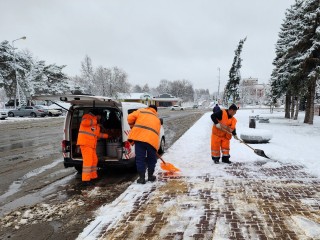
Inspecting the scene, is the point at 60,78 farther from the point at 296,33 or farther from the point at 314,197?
the point at 314,197

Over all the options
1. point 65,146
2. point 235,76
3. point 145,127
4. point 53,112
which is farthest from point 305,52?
point 53,112

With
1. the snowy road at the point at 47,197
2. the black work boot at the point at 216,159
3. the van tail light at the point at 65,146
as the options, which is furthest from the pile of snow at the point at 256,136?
the van tail light at the point at 65,146

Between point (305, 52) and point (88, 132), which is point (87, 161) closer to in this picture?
point (88, 132)

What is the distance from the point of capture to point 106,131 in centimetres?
730

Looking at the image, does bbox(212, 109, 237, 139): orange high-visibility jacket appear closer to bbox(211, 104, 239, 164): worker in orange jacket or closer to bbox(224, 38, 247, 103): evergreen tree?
bbox(211, 104, 239, 164): worker in orange jacket

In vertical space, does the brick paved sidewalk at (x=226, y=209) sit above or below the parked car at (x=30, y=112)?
above

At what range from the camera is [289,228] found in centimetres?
377

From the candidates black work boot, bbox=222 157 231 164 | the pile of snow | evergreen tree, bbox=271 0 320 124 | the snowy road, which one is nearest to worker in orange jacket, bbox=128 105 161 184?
the snowy road

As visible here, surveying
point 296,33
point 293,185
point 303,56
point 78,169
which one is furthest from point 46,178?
point 296,33

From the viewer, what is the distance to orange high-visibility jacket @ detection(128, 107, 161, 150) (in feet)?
18.7

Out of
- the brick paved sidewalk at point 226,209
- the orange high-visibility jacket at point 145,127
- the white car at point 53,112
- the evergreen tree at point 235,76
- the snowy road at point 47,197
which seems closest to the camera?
the brick paved sidewalk at point 226,209

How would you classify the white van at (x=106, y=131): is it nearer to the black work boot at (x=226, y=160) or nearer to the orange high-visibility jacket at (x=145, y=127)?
the orange high-visibility jacket at (x=145, y=127)

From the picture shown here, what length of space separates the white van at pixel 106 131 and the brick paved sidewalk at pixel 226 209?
1068 millimetres

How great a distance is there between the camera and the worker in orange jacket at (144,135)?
570 centimetres
